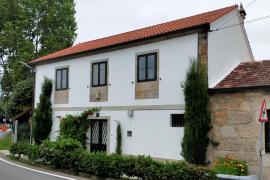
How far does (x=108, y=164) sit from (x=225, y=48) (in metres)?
7.49

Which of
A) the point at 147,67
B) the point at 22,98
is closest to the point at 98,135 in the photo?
the point at 147,67

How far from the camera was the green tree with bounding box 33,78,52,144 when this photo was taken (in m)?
25.2

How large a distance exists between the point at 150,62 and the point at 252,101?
218 inches

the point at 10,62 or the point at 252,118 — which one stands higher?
the point at 10,62

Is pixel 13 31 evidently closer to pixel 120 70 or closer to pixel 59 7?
pixel 59 7

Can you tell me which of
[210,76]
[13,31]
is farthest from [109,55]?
[13,31]

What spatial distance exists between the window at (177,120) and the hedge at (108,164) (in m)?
3.75

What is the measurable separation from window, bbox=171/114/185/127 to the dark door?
4.99 meters

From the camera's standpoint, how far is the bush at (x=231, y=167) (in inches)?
538

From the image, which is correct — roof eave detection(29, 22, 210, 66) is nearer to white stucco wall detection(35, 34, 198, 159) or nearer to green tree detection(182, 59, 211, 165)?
white stucco wall detection(35, 34, 198, 159)

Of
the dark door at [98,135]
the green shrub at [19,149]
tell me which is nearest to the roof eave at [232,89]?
the dark door at [98,135]

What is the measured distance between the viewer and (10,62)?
43.8 meters

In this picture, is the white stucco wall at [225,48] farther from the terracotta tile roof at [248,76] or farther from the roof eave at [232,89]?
the roof eave at [232,89]

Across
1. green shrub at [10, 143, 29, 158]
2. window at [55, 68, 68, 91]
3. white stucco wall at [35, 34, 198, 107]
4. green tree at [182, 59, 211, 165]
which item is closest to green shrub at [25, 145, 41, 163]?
green shrub at [10, 143, 29, 158]
